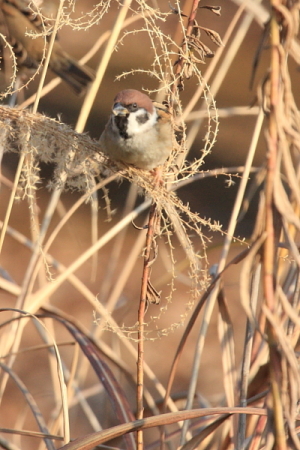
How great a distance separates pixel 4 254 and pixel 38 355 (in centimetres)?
108

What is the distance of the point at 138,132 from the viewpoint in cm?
155

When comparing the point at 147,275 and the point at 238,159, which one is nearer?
the point at 147,275

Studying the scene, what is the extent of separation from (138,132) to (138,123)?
26mm

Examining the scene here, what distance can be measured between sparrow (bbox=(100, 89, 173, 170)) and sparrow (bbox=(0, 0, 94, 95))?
0.20 metres

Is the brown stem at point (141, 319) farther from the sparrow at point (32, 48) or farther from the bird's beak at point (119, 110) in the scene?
the sparrow at point (32, 48)

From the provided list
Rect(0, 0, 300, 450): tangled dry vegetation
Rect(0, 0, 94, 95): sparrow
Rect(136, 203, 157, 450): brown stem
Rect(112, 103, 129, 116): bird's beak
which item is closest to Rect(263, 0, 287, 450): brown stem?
Rect(0, 0, 300, 450): tangled dry vegetation

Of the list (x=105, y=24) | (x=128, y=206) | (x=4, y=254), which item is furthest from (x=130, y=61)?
(x=128, y=206)

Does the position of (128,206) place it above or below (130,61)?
below

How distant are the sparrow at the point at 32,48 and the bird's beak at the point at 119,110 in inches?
9.5

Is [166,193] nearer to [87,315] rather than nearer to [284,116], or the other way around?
[284,116]

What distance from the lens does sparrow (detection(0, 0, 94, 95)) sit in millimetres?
1686

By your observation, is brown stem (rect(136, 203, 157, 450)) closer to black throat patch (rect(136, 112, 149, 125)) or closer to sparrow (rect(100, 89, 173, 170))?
sparrow (rect(100, 89, 173, 170))

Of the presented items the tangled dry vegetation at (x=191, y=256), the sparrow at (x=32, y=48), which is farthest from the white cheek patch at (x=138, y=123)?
the sparrow at (x=32, y=48)

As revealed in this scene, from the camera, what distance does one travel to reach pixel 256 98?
55 centimetres
